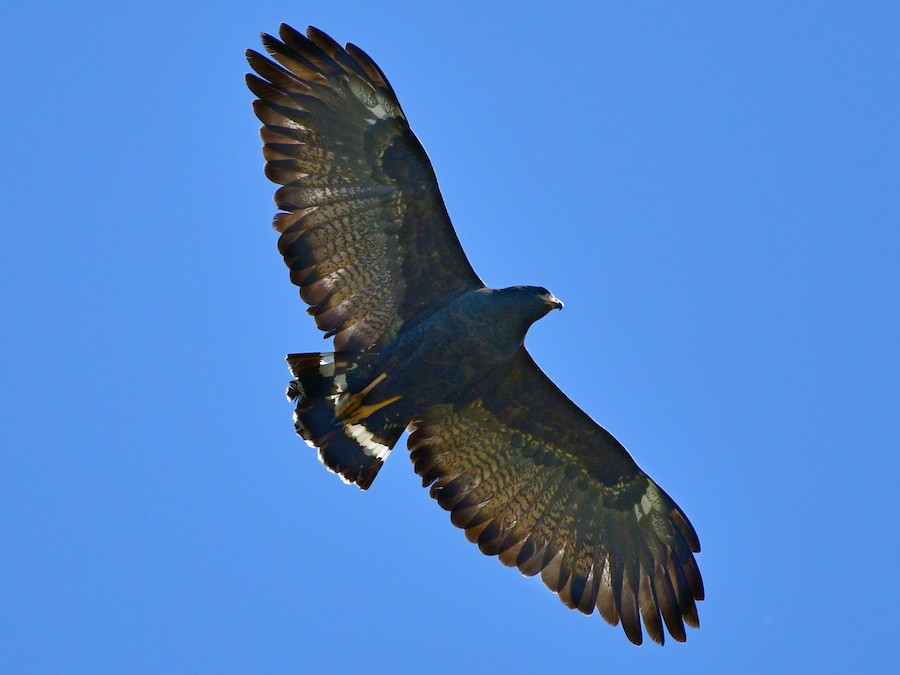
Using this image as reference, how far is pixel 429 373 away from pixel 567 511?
2.18 m

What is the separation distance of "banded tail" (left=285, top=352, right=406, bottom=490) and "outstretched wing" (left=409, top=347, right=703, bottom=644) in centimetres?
52

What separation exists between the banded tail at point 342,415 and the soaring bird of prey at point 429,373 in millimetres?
13

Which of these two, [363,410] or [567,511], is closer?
[363,410]

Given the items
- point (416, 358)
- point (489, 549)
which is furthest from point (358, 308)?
point (489, 549)

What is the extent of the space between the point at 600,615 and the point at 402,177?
4.77m

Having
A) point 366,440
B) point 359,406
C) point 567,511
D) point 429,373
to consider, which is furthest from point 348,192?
point 567,511

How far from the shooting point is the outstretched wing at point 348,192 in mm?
12961

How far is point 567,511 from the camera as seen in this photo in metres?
14.4

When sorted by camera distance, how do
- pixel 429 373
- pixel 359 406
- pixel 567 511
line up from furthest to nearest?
pixel 567 511 < pixel 359 406 < pixel 429 373

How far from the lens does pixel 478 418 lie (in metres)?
14.0

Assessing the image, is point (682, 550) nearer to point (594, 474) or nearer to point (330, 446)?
point (594, 474)

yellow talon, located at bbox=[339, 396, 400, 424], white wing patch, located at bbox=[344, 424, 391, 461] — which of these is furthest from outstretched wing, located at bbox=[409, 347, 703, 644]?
yellow talon, located at bbox=[339, 396, 400, 424]

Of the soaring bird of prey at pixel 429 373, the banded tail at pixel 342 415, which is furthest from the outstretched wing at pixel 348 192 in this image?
the banded tail at pixel 342 415

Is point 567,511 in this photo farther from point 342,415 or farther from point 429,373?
point 342,415
